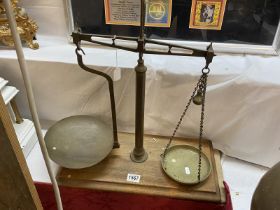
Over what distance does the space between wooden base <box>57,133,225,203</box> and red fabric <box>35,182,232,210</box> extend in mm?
21

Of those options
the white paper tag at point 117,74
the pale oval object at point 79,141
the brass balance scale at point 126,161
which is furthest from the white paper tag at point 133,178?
the white paper tag at point 117,74

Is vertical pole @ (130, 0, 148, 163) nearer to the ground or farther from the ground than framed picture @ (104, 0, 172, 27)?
nearer to the ground

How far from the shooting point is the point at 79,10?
3.56 ft

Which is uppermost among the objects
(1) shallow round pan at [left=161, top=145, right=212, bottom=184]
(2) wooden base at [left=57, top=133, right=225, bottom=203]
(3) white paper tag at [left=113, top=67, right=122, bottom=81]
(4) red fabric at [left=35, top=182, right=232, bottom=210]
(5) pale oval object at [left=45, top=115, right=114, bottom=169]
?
(3) white paper tag at [left=113, top=67, right=122, bottom=81]

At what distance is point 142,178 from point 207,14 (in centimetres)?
64

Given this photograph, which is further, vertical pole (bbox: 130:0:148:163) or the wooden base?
the wooden base

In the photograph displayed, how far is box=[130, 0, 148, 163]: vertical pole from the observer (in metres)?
0.77

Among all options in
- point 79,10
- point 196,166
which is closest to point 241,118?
point 196,166

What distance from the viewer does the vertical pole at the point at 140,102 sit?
0.77 metres

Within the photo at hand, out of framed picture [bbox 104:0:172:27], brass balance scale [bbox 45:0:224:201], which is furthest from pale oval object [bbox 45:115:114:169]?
framed picture [bbox 104:0:172:27]

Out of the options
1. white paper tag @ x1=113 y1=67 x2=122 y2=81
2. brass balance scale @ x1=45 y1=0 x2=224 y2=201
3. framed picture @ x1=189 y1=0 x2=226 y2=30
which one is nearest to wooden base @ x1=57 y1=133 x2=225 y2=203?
brass balance scale @ x1=45 y1=0 x2=224 y2=201

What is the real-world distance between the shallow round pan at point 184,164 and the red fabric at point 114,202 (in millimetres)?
82

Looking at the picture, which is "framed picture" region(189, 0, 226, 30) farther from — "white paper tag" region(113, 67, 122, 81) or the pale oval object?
the pale oval object

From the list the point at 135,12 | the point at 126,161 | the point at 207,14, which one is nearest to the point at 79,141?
the point at 126,161
